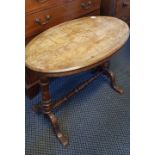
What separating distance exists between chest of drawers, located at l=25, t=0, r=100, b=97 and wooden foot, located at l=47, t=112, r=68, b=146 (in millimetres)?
353

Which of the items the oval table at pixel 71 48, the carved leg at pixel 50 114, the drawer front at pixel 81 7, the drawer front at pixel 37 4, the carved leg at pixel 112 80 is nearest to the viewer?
the oval table at pixel 71 48

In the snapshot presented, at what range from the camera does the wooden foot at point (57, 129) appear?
1335mm

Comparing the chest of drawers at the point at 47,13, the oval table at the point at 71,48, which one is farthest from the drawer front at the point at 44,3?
the oval table at the point at 71,48

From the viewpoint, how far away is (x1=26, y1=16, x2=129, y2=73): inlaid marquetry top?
1040mm

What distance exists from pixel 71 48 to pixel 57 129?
582mm

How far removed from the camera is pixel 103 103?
1.66 metres

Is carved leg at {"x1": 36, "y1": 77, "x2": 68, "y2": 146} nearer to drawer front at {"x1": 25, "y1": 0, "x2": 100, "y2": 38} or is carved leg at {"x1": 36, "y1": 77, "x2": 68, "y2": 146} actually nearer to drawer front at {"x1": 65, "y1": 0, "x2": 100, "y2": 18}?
drawer front at {"x1": 25, "y1": 0, "x2": 100, "y2": 38}

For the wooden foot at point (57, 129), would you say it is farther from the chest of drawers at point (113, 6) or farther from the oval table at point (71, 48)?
the chest of drawers at point (113, 6)

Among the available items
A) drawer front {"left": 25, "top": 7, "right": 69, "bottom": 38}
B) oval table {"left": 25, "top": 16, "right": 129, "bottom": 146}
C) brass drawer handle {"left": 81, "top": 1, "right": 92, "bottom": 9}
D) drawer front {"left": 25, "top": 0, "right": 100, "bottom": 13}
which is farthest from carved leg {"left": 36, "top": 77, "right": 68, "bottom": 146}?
brass drawer handle {"left": 81, "top": 1, "right": 92, "bottom": 9}

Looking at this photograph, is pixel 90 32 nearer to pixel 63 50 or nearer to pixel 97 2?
pixel 63 50

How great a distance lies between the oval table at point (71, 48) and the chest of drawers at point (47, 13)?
0.26ft
